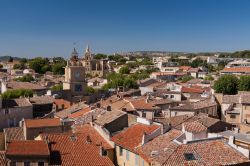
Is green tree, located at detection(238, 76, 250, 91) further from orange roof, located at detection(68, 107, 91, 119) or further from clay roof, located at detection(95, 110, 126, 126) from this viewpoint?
clay roof, located at detection(95, 110, 126, 126)

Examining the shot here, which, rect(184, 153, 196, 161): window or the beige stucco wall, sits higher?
rect(184, 153, 196, 161): window

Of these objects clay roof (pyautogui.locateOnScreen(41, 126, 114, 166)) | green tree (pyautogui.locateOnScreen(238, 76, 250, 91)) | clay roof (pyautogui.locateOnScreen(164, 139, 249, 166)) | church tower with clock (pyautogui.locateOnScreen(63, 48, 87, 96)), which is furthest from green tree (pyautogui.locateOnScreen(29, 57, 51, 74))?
clay roof (pyautogui.locateOnScreen(164, 139, 249, 166))

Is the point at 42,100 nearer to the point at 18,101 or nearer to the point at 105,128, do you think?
the point at 18,101

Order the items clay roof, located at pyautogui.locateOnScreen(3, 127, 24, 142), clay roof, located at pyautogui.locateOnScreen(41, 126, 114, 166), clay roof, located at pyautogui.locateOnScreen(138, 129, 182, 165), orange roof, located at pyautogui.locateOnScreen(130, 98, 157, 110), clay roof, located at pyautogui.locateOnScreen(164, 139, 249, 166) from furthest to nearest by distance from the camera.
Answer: orange roof, located at pyautogui.locateOnScreen(130, 98, 157, 110) → clay roof, located at pyautogui.locateOnScreen(3, 127, 24, 142) → clay roof, located at pyautogui.locateOnScreen(41, 126, 114, 166) → clay roof, located at pyautogui.locateOnScreen(138, 129, 182, 165) → clay roof, located at pyautogui.locateOnScreen(164, 139, 249, 166)

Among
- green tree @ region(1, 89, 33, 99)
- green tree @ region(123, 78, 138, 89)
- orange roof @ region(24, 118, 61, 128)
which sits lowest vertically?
green tree @ region(123, 78, 138, 89)

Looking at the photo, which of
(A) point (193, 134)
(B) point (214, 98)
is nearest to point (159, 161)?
(A) point (193, 134)

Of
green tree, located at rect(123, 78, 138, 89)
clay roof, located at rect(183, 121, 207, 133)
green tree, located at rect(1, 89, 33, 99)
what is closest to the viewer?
clay roof, located at rect(183, 121, 207, 133)

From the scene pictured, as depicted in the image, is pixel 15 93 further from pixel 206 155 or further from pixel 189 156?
pixel 206 155

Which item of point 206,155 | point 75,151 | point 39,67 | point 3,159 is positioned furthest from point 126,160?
point 39,67

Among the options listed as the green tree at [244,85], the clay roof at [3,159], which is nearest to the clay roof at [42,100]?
the clay roof at [3,159]
